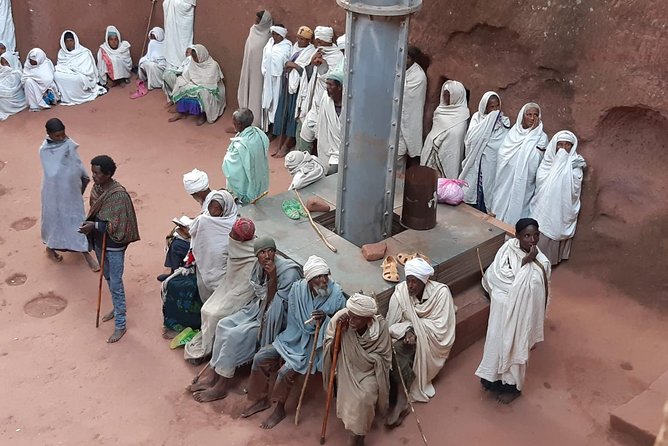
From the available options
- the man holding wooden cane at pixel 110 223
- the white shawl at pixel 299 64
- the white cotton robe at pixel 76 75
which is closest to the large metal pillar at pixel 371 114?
the man holding wooden cane at pixel 110 223

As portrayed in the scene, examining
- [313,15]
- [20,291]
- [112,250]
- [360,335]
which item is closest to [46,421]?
[112,250]

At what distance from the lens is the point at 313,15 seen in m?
9.85

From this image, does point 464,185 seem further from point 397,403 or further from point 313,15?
point 313,15

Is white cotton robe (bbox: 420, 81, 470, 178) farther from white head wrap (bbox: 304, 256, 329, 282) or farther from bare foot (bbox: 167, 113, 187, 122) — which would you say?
bare foot (bbox: 167, 113, 187, 122)

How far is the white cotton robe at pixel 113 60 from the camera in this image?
11859 mm

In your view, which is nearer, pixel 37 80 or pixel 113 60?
pixel 37 80

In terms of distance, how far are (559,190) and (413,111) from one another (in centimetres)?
208

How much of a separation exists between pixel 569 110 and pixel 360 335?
3620 mm

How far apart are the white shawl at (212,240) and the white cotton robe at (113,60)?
6.33 meters

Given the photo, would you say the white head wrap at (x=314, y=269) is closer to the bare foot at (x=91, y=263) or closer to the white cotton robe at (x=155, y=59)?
the bare foot at (x=91, y=263)

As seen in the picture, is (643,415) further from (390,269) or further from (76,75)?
(76,75)

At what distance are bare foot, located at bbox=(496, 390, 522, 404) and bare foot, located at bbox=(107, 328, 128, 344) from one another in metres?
3.32

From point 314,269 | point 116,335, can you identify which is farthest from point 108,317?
point 314,269

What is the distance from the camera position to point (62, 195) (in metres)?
7.44
